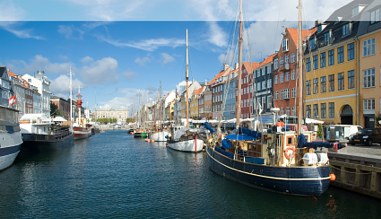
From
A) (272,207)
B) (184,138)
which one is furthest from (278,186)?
(184,138)

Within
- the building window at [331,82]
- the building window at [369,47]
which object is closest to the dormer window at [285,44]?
the building window at [331,82]

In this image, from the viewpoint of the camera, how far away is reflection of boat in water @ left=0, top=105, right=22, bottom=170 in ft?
97.7

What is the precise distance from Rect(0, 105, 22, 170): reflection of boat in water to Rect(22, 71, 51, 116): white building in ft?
252

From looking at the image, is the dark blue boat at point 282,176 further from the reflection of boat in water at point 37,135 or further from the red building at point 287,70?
the red building at point 287,70

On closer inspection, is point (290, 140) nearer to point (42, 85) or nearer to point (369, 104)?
point (369, 104)

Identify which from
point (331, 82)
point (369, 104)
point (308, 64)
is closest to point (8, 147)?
point (369, 104)

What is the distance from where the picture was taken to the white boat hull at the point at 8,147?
29.6 m

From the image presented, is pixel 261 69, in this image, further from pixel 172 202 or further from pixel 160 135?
pixel 172 202

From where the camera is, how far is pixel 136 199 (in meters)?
21.3

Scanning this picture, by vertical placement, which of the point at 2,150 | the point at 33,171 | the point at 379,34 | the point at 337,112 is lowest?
the point at 33,171

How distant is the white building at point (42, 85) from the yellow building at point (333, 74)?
85.9m

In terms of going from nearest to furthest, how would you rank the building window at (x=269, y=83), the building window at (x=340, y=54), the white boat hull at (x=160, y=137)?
the building window at (x=340, y=54), the building window at (x=269, y=83), the white boat hull at (x=160, y=137)

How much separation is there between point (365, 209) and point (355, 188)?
2570 millimetres

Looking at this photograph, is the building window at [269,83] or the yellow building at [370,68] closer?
the yellow building at [370,68]
